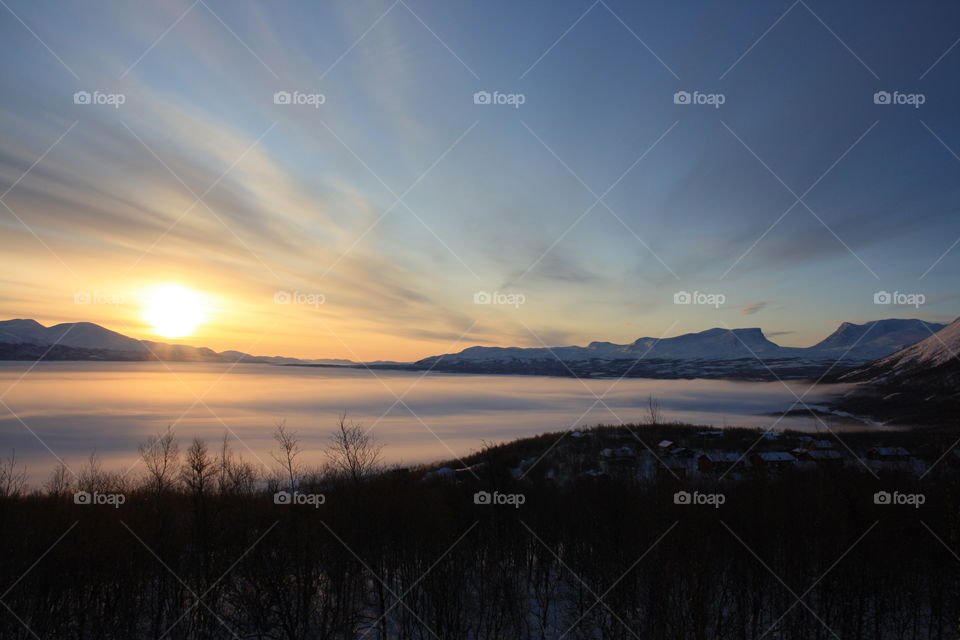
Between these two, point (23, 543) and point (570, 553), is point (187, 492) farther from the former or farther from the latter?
point (570, 553)

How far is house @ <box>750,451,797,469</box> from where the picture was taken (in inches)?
2138

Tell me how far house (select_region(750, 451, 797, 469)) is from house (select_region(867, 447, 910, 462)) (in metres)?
11.1

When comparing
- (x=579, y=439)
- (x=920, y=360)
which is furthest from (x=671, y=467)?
(x=920, y=360)

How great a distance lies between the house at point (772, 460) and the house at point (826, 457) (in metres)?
2.40

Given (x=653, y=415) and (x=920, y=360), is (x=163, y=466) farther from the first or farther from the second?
(x=920, y=360)

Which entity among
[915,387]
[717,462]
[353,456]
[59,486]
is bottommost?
[717,462]

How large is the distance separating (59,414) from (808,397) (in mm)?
237697

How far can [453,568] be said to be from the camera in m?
30.4

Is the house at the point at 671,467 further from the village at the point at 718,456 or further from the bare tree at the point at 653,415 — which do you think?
the bare tree at the point at 653,415

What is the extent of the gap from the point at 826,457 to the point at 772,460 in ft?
22.7

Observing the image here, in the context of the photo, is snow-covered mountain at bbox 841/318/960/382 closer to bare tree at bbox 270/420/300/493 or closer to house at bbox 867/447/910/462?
house at bbox 867/447/910/462

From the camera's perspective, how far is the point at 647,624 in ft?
88.5

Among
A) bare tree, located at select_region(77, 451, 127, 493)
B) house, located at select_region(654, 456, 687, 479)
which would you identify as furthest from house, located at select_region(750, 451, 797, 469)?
bare tree, located at select_region(77, 451, 127, 493)

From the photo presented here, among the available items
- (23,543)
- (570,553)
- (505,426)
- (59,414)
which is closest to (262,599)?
(23,543)
